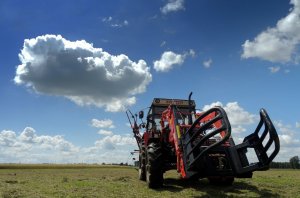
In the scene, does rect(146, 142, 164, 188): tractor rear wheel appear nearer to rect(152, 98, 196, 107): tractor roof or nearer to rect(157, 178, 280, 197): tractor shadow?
rect(157, 178, 280, 197): tractor shadow

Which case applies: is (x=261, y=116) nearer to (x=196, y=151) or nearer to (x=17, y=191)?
(x=196, y=151)

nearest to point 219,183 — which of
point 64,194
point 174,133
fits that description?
point 174,133

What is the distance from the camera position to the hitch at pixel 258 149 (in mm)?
8617

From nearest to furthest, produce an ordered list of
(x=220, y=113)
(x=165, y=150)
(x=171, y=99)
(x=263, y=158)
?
(x=220, y=113), (x=263, y=158), (x=165, y=150), (x=171, y=99)

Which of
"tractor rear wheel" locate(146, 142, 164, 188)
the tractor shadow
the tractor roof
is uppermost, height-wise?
the tractor roof

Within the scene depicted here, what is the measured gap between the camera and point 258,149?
9086 millimetres

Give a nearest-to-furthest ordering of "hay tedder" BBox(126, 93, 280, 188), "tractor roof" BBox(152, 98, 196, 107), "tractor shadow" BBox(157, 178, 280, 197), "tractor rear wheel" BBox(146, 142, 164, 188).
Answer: "hay tedder" BBox(126, 93, 280, 188)
"tractor shadow" BBox(157, 178, 280, 197)
"tractor rear wheel" BBox(146, 142, 164, 188)
"tractor roof" BBox(152, 98, 196, 107)

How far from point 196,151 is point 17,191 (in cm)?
555

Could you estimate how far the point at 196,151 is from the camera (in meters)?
9.36

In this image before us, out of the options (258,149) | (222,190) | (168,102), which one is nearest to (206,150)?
(258,149)

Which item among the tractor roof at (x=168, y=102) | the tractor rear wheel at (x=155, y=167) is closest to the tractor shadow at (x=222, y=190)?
the tractor rear wheel at (x=155, y=167)

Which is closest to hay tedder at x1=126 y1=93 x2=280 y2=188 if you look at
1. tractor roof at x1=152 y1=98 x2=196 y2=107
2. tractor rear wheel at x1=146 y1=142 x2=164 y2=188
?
tractor rear wheel at x1=146 y1=142 x2=164 y2=188

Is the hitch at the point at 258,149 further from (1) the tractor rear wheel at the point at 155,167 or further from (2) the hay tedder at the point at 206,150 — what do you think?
(1) the tractor rear wheel at the point at 155,167

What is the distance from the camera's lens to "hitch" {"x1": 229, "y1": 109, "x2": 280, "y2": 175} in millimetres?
8617
